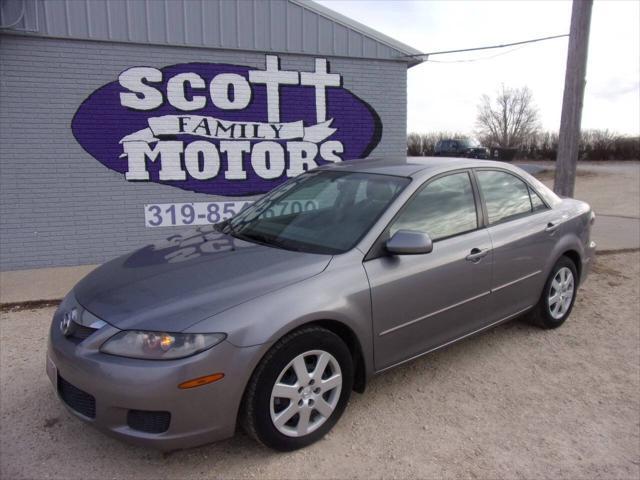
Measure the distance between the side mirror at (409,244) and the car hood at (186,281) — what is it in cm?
40

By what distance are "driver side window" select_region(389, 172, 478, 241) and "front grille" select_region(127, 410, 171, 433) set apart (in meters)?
1.68

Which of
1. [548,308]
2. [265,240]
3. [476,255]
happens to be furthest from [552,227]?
[265,240]

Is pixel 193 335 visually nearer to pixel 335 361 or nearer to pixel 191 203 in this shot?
pixel 335 361

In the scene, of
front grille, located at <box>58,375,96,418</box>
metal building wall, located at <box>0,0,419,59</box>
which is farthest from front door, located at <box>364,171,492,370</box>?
metal building wall, located at <box>0,0,419,59</box>

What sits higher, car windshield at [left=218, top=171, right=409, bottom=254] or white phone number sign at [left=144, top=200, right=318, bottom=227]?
car windshield at [left=218, top=171, right=409, bottom=254]

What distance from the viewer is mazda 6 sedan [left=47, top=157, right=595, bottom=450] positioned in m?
2.38

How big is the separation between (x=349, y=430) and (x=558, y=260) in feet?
8.41

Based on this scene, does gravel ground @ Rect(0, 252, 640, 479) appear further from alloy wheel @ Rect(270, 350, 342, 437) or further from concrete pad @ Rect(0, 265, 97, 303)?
concrete pad @ Rect(0, 265, 97, 303)

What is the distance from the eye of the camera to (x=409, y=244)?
2941 mm

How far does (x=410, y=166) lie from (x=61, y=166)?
5276mm

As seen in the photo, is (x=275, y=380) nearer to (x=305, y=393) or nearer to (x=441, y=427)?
(x=305, y=393)

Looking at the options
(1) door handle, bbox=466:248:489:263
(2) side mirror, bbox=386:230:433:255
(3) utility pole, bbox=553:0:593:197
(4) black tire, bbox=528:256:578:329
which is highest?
(3) utility pole, bbox=553:0:593:197

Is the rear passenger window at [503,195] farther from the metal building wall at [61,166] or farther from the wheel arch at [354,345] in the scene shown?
the metal building wall at [61,166]

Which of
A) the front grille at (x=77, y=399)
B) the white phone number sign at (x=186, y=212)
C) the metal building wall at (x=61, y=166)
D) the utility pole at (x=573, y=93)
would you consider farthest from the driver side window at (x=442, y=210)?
the metal building wall at (x=61, y=166)
